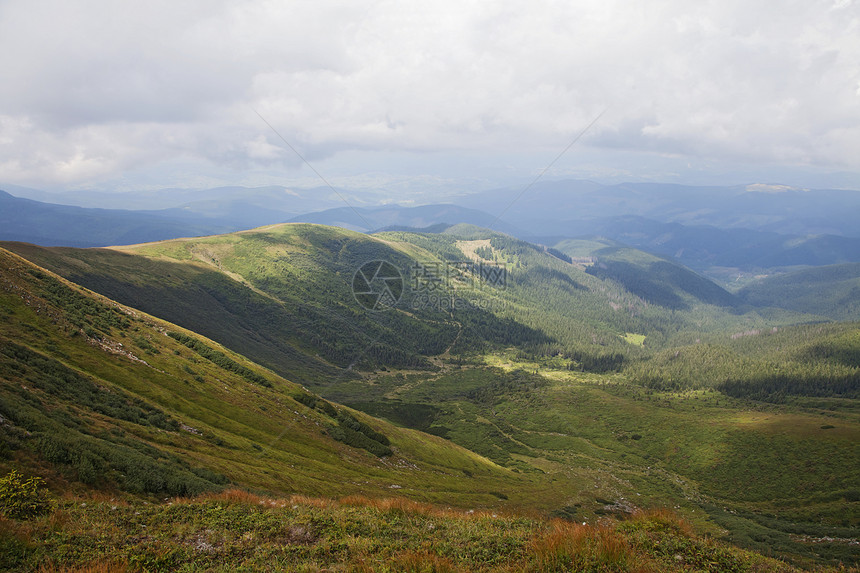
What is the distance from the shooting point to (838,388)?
17350cm

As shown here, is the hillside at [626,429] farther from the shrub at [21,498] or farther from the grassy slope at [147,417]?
the shrub at [21,498]

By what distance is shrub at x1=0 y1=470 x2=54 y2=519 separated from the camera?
39.5 ft

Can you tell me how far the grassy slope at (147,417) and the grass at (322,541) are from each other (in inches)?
177

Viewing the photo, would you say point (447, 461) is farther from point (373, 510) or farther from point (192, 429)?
point (373, 510)

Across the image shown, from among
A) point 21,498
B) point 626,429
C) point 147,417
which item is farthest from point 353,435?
point 626,429

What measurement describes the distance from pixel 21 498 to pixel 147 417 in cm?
1961

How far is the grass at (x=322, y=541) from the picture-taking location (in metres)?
10.5

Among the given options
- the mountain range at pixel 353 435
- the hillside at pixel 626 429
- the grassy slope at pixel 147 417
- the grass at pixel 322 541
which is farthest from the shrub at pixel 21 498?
the hillside at pixel 626 429

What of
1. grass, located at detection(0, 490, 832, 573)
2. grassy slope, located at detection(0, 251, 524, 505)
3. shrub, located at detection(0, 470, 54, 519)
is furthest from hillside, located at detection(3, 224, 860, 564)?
shrub, located at detection(0, 470, 54, 519)

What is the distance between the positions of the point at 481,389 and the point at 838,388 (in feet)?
518

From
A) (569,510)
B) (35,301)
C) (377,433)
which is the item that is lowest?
(569,510)

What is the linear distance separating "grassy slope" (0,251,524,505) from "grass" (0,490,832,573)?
4.51 metres

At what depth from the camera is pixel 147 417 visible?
29.9 m

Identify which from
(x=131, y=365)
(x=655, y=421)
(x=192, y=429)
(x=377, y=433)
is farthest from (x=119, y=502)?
(x=655, y=421)
